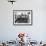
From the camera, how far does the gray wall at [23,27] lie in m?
4.82

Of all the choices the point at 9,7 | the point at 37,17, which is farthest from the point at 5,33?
the point at 37,17

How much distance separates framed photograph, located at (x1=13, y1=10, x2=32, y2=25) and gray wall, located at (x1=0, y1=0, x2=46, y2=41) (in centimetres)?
12

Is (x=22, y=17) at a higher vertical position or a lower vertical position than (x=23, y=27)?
higher

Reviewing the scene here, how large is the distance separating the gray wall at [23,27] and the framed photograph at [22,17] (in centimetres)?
12

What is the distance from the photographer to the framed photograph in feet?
15.9

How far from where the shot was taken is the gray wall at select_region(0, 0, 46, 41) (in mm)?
4824

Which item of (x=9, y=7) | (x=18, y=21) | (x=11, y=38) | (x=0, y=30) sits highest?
(x=9, y=7)

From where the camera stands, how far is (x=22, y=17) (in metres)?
4.88

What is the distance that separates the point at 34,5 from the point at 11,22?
106 centimetres

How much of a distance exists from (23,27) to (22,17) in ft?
1.22

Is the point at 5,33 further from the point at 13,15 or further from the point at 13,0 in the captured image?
the point at 13,0

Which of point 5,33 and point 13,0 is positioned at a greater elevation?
point 13,0

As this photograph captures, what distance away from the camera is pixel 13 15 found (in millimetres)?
4875

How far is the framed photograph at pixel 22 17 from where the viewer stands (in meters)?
4.85
